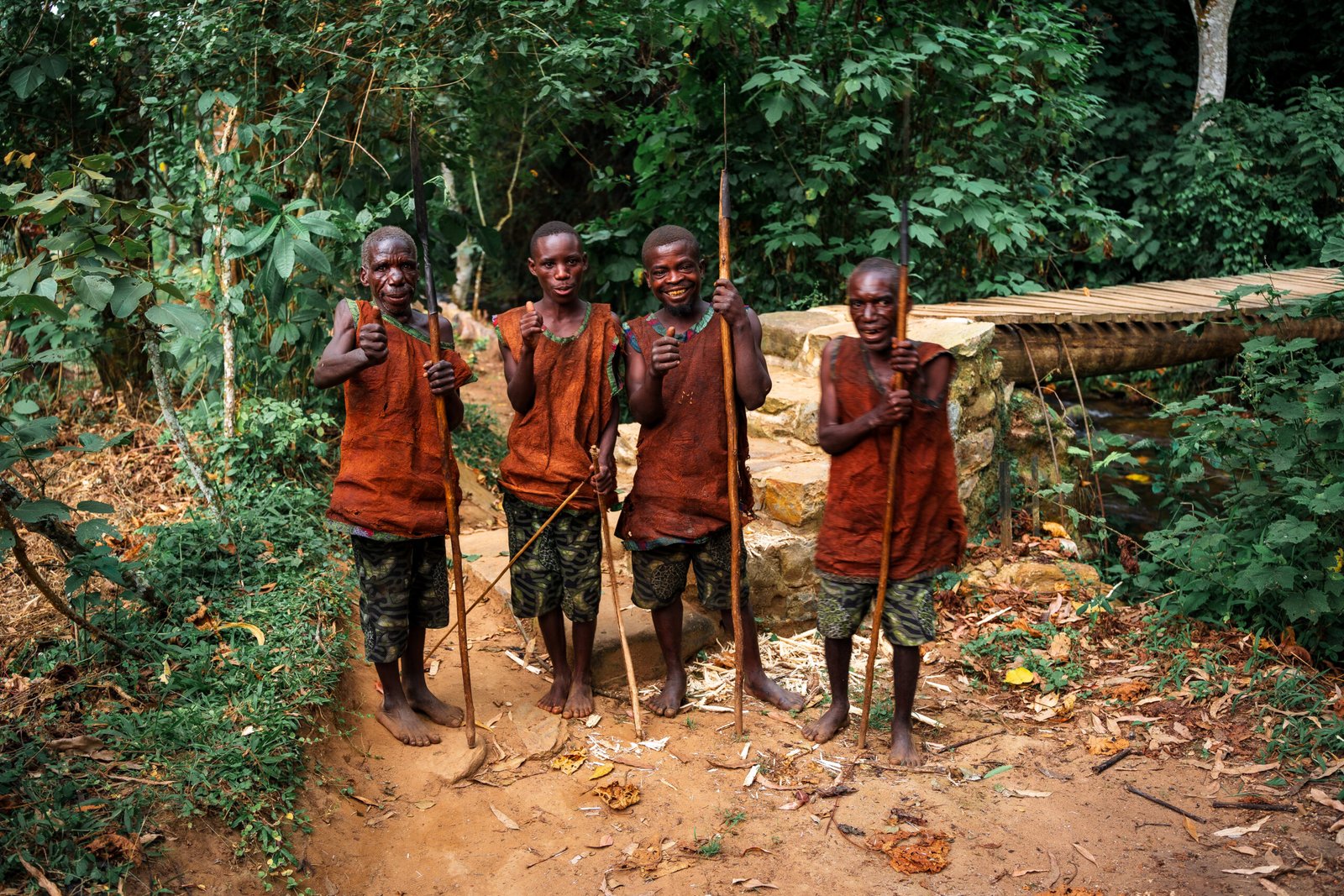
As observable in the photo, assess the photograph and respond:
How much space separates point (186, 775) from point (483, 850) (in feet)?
3.10

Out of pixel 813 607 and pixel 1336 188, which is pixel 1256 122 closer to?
pixel 1336 188

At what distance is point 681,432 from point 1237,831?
228 cm

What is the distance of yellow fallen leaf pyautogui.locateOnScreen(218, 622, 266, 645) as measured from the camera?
4004 mm

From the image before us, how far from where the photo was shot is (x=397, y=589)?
3.76 meters

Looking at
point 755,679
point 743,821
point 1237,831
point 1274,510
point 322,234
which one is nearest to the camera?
point 1237,831

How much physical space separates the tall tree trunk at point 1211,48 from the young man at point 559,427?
10218 mm

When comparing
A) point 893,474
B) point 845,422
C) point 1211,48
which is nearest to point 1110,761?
point 893,474

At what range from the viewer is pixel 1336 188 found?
432 inches

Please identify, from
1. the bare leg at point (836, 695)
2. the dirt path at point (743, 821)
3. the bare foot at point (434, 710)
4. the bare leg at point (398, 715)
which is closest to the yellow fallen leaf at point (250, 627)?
the dirt path at point (743, 821)

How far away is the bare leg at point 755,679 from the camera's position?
4.19 m

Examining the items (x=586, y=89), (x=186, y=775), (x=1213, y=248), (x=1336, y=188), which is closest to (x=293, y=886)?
(x=186, y=775)

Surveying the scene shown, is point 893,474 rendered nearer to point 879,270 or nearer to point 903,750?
point 879,270

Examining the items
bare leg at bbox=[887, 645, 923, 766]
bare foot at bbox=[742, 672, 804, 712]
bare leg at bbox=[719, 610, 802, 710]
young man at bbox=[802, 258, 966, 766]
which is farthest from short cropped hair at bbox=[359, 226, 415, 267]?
bare leg at bbox=[887, 645, 923, 766]

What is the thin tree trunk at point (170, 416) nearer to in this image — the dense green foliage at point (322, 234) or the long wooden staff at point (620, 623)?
the dense green foliage at point (322, 234)
